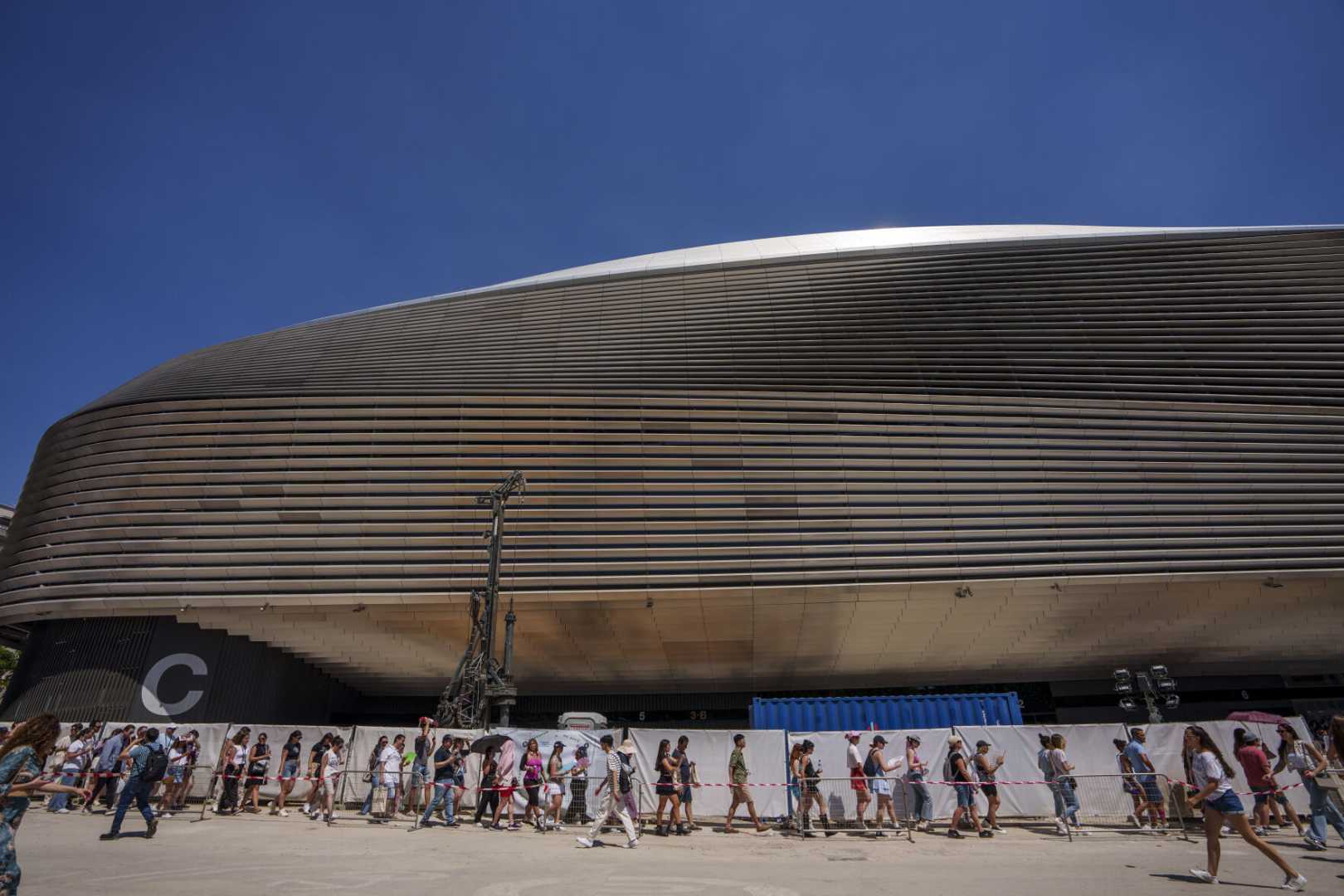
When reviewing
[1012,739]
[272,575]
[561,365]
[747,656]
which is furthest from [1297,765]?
[272,575]

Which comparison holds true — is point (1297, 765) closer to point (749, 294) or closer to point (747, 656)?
point (747, 656)

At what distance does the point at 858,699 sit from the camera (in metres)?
22.5

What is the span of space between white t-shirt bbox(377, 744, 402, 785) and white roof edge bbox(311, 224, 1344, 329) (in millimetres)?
18929

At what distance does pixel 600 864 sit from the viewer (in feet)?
26.9

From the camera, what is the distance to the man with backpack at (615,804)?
9.80 m

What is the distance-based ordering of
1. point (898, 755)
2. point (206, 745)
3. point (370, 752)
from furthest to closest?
1. point (206, 745)
2. point (370, 752)
3. point (898, 755)

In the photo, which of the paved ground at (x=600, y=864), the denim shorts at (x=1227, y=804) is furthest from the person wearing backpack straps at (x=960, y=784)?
the denim shorts at (x=1227, y=804)

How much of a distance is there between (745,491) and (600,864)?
46.6 ft

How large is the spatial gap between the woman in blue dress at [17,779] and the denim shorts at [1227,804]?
966 cm

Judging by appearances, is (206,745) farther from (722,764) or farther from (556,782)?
(722,764)

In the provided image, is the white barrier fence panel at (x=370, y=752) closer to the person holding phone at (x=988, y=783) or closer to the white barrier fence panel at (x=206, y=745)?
the white barrier fence panel at (x=206, y=745)

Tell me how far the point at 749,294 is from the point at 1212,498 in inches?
618

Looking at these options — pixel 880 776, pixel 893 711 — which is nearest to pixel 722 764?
pixel 880 776

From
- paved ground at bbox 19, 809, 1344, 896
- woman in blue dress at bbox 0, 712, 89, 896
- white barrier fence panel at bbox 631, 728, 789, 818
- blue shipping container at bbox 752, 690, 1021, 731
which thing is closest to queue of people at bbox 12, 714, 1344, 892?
white barrier fence panel at bbox 631, 728, 789, 818
